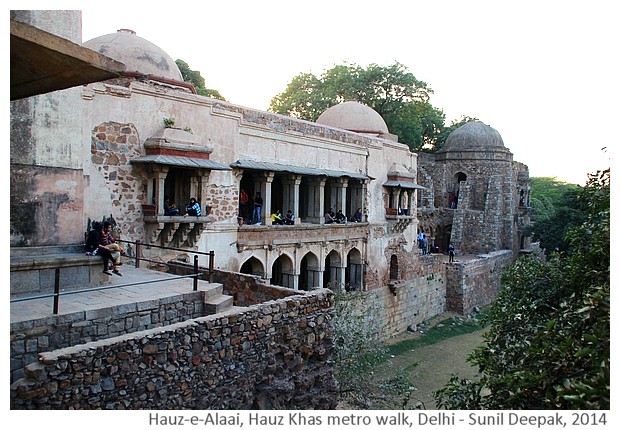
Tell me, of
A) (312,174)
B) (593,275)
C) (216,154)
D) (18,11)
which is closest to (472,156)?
(312,174)

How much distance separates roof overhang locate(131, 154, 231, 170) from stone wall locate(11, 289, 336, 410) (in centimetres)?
456

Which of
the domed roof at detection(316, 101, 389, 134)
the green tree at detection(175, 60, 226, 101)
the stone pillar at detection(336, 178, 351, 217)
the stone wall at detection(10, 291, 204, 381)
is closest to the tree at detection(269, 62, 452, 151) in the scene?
the green tree at detection(175, 60, 226, 101)

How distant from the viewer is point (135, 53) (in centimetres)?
1322

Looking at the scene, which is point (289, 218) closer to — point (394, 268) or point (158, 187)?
point (158, 187)

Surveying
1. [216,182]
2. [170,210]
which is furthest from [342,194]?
[170,210]

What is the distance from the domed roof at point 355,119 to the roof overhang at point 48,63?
50.9 ft

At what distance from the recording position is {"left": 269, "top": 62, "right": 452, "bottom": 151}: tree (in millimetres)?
33812

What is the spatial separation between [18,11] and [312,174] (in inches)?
387

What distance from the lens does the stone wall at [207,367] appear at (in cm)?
489

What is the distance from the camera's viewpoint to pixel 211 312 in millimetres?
7180

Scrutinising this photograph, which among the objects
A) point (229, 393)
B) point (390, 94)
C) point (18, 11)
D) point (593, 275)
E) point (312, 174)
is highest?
point (390, 94)

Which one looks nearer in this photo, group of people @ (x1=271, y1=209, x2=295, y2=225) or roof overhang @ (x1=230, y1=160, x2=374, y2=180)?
roof overhang @ (x1=230, y1=160, x2=374, y2=180)

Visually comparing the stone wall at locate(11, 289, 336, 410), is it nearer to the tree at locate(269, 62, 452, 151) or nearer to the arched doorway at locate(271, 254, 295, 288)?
the arched doorway at locate(271, 254, 295, 288)

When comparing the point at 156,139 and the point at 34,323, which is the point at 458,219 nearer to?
the point at 156,139
